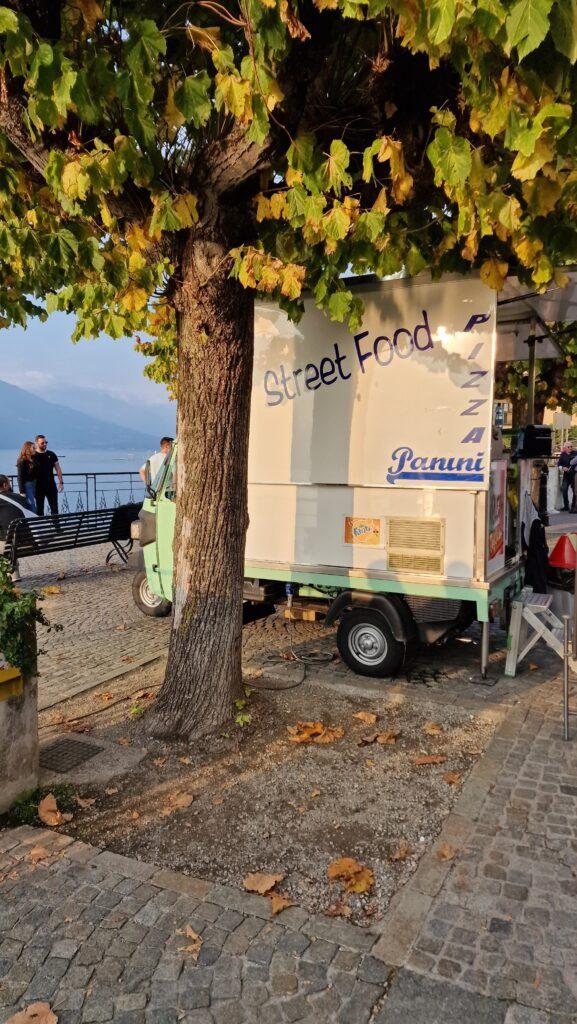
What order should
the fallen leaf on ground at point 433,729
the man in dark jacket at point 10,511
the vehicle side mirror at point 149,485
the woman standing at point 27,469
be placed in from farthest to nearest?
the woman standing at point 27,469, the man in dark jacket at point 10,511, the vehicle side mirror at point 149,485, the fallen leaf on ground at point 433,729

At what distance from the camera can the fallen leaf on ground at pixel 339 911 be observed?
3.06 m

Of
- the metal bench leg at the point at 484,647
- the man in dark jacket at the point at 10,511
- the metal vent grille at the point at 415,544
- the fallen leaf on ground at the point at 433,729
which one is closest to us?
the fallen leaf on ground at the point at 433,729

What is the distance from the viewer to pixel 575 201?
3.76m

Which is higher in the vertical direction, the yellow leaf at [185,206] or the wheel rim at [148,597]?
the yellow leaf at [185,206]

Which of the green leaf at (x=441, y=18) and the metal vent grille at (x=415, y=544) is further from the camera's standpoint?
the metal vent grille at (x=415, y=544)

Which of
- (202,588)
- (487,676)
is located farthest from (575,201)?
(487,676)

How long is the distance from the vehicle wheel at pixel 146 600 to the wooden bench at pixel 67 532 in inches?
75.2

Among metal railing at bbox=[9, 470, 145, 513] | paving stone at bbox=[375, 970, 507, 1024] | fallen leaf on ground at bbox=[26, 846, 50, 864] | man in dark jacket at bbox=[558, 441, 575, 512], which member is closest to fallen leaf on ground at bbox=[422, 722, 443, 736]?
paving stone at bbox=[375, 970, 507, 1024]

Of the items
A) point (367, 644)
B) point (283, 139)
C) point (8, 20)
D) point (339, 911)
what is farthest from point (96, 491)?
point (339, 911)

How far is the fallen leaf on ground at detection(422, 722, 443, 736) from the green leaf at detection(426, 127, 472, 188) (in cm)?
359

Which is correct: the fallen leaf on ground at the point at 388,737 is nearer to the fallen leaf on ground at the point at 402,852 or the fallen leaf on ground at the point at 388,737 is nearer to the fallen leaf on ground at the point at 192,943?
the fallen leaf on ground at the point at 402,852

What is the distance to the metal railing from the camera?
643 inches

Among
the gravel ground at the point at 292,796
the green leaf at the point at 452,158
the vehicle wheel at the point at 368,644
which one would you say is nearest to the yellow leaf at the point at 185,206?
the green leaf at the point at 452,158

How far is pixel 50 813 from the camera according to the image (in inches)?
152
